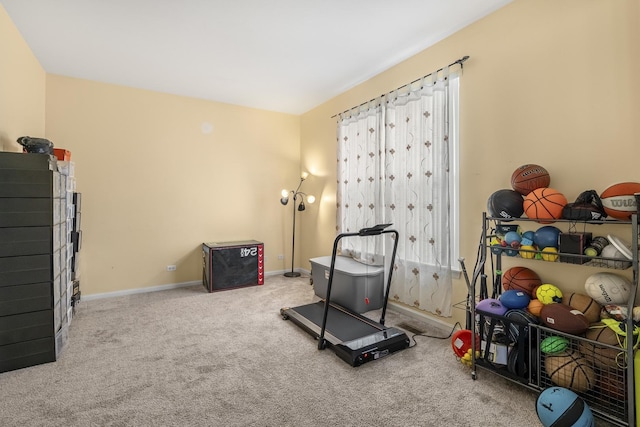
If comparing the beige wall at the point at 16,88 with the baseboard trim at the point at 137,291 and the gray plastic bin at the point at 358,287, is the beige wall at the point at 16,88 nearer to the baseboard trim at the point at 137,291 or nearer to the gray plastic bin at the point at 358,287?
the baseboard trim at the point at 137,291

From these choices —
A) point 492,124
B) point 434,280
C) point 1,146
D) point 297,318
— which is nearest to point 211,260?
point 297,318

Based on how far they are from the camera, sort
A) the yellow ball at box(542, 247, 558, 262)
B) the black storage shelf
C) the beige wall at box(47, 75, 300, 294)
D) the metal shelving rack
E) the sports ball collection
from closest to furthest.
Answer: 1. the metal shelving rack
2. the sports ball collection
3. the yellow ball at box(542, 247, 558, 262)
4. the black storage shelf
5. the beige wall at box(47, 75, 300, 294)

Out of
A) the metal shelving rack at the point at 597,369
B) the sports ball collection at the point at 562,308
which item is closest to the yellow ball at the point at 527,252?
the sports ball collection at the point at 562,308

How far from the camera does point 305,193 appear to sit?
5.53m

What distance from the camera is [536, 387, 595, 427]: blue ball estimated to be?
1598mm

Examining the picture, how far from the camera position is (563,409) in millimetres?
1627

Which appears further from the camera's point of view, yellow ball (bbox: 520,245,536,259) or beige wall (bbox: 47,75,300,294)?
beige wall (bbox: 47,75,300,294)

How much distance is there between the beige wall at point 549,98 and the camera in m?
1.98

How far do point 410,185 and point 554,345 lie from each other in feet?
6.11

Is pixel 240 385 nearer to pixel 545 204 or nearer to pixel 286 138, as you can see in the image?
pixel 545 204

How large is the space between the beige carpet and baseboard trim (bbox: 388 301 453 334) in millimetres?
128

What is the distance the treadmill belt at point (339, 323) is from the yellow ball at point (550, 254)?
4.91 feet

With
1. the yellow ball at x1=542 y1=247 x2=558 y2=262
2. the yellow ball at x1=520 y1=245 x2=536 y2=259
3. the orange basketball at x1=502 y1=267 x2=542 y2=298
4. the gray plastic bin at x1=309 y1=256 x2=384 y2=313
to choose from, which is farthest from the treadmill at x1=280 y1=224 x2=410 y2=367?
the yellow ball at x1=542 y1=247 x2=558 y2=262

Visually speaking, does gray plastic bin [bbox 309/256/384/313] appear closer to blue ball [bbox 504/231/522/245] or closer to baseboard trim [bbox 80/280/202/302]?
blue ball [bbox 504/231/522/245]
